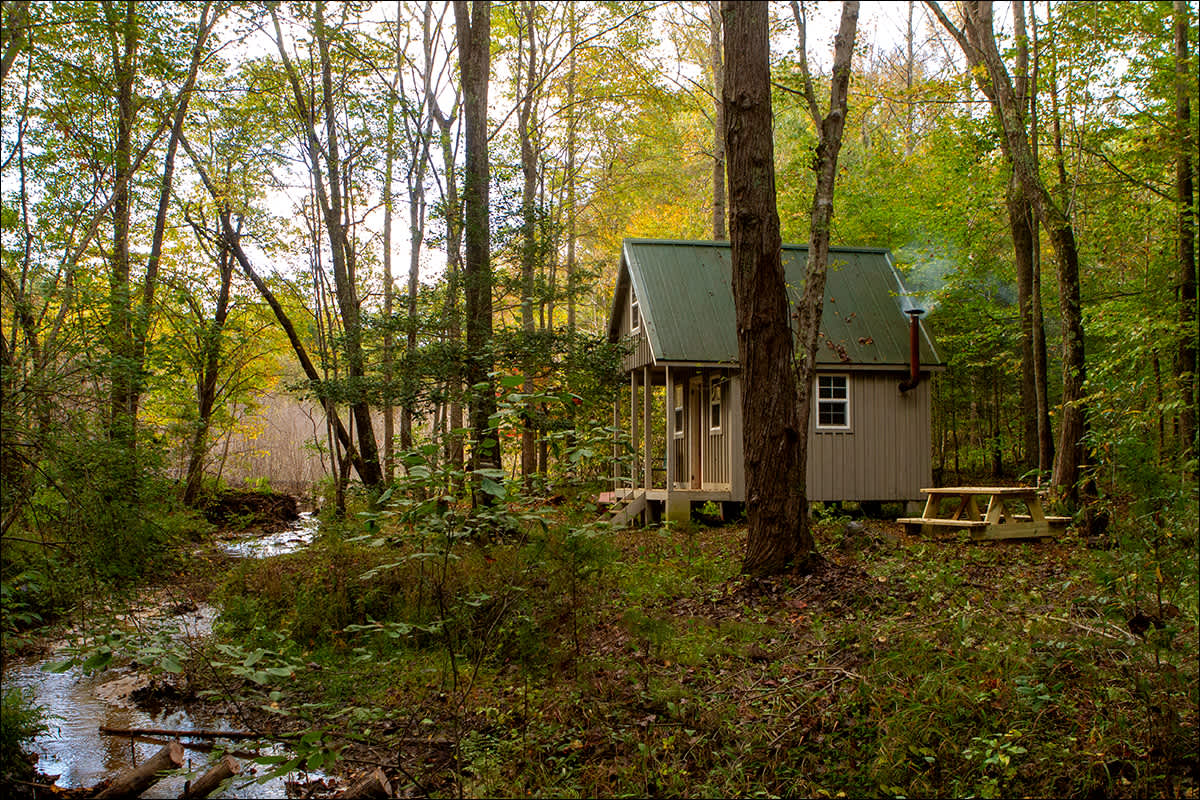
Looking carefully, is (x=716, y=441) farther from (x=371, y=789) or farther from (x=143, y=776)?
(x=143, y=776)

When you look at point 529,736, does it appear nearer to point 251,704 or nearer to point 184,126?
point 251,704

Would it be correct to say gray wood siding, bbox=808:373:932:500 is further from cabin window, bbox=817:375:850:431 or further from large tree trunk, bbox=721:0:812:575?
large tree trunk, bbox=721:0:812:575

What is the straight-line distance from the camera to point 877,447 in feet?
49.6

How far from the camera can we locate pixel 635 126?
2378cm

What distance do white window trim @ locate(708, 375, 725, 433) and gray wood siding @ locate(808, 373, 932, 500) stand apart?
162 centimetres

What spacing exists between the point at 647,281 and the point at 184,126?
9221mm

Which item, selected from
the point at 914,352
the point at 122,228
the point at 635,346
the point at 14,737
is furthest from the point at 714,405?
the point at 14,737

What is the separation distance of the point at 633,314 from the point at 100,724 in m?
12.2

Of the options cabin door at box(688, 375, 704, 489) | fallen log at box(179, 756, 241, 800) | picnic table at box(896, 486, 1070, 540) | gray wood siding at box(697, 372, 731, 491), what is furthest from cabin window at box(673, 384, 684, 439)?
fallen log at box(179, 756, 241, 800)

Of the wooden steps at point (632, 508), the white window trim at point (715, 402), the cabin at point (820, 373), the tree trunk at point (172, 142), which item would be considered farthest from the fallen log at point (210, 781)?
the white window trim at point (715, 402)

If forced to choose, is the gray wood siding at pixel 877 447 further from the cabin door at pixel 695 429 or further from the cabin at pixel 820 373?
the cabin door at pixel 695 429

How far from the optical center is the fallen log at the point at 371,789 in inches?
163

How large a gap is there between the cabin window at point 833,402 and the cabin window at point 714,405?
5.91 feet

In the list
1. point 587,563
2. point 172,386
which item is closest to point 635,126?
point 172,386
